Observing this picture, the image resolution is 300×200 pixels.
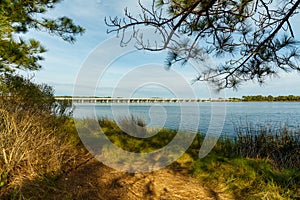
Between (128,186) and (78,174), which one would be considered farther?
(78,174)

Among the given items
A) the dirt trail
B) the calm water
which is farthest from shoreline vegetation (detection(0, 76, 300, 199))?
the calm water

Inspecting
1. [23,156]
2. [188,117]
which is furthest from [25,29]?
[188,117]

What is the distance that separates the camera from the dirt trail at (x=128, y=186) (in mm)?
2500

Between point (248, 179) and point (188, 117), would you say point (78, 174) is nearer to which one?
point (248, 179)

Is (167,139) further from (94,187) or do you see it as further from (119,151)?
(94,187)

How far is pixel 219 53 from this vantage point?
318 centimetres

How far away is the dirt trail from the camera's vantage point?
98.4 inches

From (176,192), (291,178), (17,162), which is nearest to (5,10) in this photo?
(17,162)

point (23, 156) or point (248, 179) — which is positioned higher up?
point (23, 156)

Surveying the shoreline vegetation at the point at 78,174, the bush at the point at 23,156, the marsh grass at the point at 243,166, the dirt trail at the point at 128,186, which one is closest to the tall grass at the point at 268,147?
the marsh grass at the point at 243,166

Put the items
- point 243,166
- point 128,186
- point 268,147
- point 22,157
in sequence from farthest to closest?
point 268,147 → point 243,166 → point 128,186 → point 22,157

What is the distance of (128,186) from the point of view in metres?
2.76

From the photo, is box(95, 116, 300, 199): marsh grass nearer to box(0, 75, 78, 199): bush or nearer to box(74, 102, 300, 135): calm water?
box(74, 102, 300, 135): calm water

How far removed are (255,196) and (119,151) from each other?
7.97 ft
